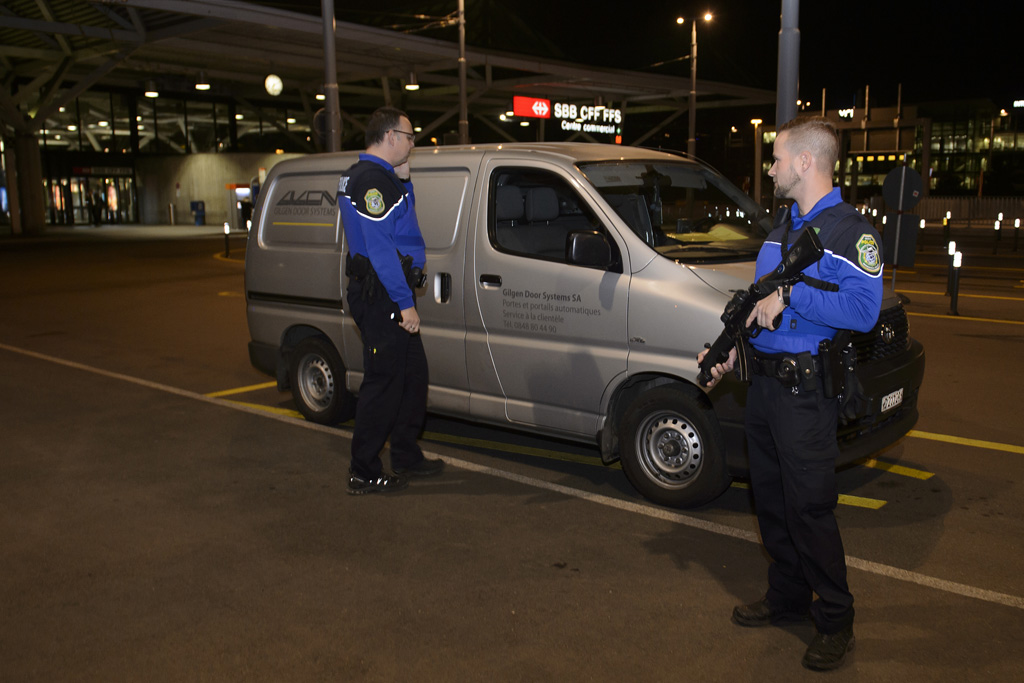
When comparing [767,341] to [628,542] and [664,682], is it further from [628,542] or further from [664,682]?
[628,542]

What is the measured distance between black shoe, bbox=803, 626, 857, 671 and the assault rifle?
3.40 feet

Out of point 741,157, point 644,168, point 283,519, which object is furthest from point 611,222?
point 741,157

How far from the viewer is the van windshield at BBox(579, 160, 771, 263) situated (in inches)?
210

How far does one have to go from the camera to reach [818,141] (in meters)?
3.26

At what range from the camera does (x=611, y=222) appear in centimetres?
523

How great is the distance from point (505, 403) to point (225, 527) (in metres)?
1.88

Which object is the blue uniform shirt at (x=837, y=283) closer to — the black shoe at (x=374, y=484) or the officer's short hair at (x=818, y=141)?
the officer's short hair at (x=818, y=141)

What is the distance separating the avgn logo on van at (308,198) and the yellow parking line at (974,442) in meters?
4.50

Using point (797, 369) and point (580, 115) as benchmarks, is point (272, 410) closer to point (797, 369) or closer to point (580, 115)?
point (797, 369)

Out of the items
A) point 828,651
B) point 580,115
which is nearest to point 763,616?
point 828,651

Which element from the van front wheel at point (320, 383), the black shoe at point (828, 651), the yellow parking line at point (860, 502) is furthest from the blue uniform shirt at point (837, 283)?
the van front wheel at point (320, 383)

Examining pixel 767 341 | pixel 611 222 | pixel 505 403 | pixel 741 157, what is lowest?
pixel 505 403

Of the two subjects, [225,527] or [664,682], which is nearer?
[664,682]

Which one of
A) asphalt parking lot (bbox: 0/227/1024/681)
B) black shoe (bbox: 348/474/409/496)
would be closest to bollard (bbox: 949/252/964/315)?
asphalt parking lot (bbox: 0/227/1024/681)
